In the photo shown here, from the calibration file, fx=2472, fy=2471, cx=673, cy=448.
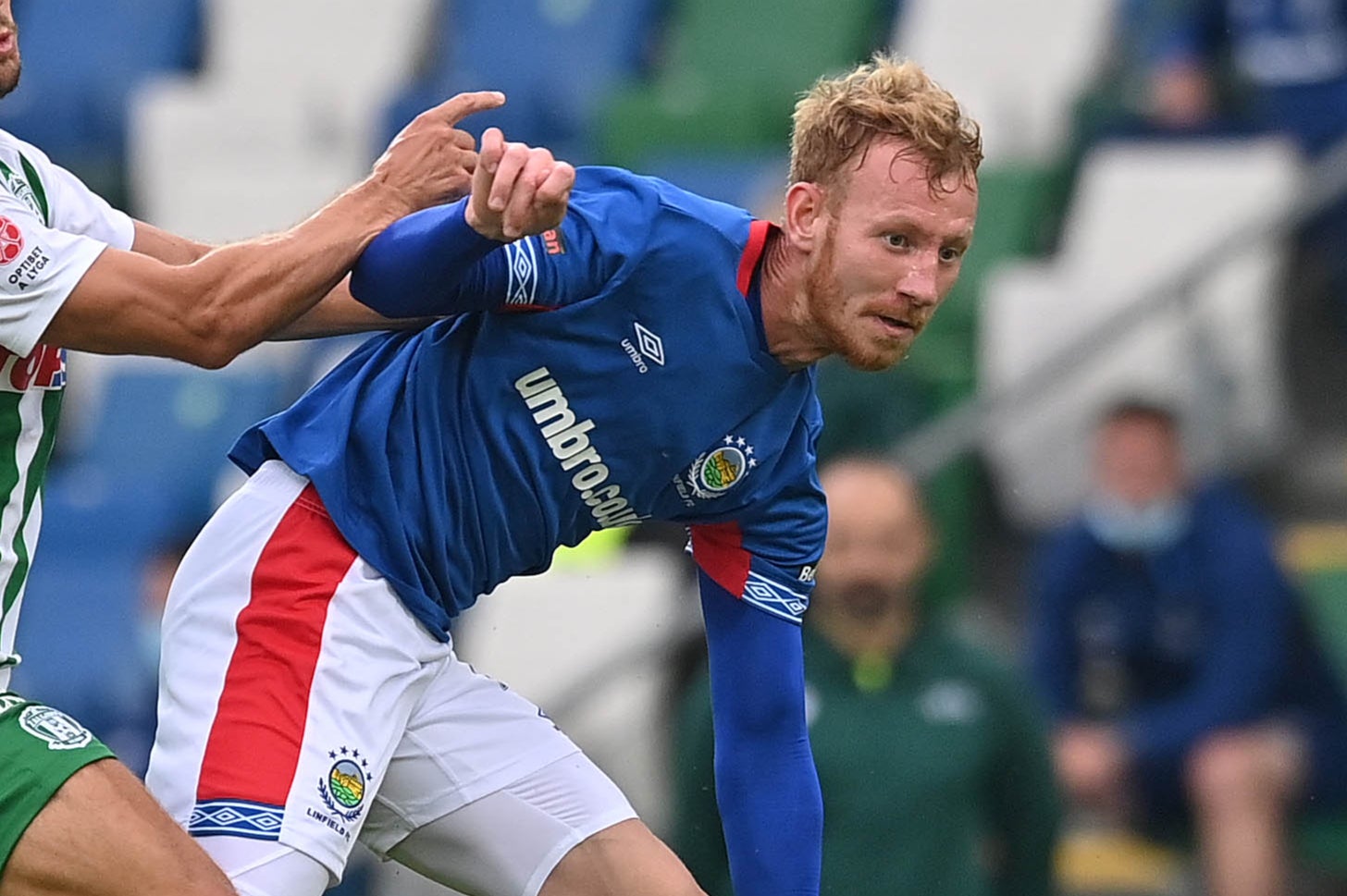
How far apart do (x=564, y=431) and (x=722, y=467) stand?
25cm

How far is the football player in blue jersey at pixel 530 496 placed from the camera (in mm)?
3459

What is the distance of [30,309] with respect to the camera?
10.7 ft

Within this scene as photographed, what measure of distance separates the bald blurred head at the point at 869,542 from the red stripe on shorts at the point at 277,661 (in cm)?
183

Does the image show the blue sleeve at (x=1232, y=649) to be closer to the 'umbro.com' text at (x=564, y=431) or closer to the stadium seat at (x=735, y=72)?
the stadium seat at (x=735, y=72)

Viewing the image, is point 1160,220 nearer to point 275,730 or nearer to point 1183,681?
point 1183,681

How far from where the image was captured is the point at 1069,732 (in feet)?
21.2

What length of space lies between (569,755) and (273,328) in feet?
2.77

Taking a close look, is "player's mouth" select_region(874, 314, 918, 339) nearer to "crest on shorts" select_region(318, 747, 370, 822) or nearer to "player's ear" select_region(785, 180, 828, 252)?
"player's ear" select_region(785, 180, 828, 252)

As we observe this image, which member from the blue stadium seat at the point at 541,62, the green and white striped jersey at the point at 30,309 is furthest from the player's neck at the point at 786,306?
the blue stadium seat at the point at 541,62

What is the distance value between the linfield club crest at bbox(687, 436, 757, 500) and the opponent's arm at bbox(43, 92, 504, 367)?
0.59 metres

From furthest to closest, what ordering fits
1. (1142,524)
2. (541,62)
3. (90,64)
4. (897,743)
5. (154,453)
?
(90,64) < (541,62) < (154,453) < (1142,524) < (897,743)

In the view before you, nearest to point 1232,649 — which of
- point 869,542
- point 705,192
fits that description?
point 869,542

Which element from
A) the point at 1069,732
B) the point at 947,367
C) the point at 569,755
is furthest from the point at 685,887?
the point at 947,367

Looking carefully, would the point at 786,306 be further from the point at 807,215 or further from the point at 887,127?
the point at 887,127
